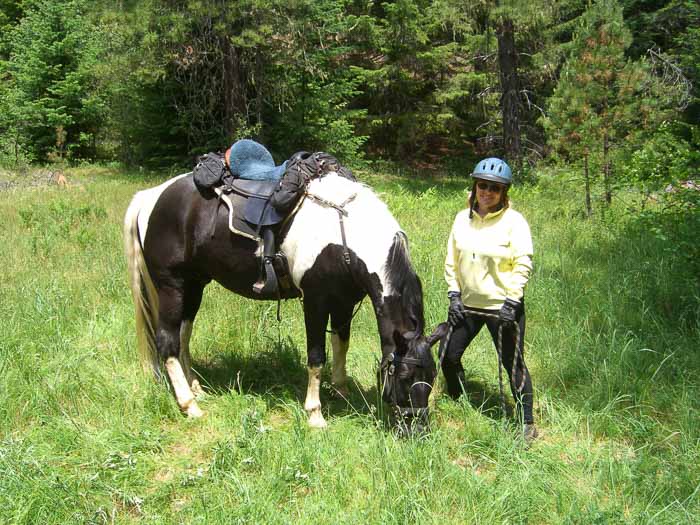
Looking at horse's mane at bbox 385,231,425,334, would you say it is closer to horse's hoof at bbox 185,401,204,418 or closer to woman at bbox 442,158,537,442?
woman at bbox 442,158,537,442

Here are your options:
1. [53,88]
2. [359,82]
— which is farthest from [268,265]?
[53,88]

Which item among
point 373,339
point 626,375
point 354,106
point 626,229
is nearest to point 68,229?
point 373,339

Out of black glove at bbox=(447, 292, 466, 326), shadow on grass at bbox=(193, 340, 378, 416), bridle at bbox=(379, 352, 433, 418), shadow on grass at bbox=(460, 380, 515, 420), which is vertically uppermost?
black glove at bbox=(447, 292, 466, 326)

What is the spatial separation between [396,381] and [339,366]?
99 cm

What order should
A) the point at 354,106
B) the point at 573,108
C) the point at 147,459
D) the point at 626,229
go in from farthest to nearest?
the point at 354,106 → the point at 573,108 → the point at 626,229 → the point at 147,459

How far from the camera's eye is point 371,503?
8.73 ft

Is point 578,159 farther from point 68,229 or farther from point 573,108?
point 68,229

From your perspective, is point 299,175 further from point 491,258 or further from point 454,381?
point 454,381

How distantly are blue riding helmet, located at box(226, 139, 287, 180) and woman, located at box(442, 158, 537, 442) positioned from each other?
1.41 meters

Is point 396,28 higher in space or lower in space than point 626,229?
higher

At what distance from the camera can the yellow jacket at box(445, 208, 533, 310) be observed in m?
3.16

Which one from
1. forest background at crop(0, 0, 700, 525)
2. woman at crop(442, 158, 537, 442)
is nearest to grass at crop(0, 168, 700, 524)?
forest background at crop(0, 0, 700, 525)

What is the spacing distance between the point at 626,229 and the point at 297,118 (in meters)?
9.88

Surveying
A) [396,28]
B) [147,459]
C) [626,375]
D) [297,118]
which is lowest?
[147,459]
